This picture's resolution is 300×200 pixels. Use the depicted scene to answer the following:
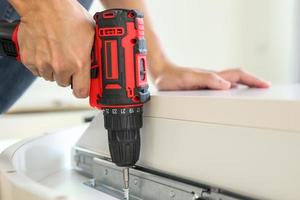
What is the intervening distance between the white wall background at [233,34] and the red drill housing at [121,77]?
1422 mm

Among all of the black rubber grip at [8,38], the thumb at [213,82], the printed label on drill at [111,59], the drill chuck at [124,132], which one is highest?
the black rubber grip at [8,38]

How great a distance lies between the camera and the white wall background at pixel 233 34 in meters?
1.99

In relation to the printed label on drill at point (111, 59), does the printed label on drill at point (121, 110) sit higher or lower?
lower

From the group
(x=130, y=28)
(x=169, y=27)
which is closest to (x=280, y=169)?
(x=130, y=28)

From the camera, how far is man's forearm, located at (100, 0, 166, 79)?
898mm

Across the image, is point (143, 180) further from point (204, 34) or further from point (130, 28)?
point (204, 34)

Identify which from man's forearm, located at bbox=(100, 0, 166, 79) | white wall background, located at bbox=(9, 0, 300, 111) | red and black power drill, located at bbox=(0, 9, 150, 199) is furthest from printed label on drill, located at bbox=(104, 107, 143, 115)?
white wall background, located at bbox=(9, 0, 300, 111)

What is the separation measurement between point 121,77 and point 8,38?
0.20 m

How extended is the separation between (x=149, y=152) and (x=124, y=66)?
0.13m

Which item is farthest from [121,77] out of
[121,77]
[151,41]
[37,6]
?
[151,41]

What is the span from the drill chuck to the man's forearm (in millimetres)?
373

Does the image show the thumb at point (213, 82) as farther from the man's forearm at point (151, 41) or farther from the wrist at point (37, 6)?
the wrist at point (37, 6)

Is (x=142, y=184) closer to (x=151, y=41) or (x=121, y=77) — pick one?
(x=121, y=77)

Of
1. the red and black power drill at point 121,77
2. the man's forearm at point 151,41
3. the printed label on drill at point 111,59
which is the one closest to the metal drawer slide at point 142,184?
the red and black power drill at point 121,77
